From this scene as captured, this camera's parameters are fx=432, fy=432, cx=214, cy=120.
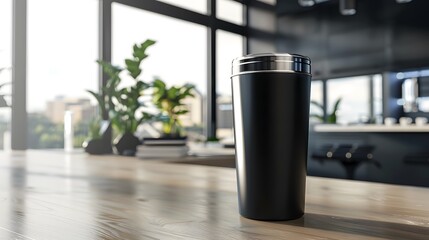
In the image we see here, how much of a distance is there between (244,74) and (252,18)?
6.89 meters

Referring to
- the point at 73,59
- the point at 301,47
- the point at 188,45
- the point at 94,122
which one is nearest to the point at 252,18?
the point at 301,47

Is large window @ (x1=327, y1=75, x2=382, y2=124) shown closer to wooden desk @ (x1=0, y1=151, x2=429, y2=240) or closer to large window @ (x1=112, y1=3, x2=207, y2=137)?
large window @ (x1=112, y1=3, x2=207, y2=137)

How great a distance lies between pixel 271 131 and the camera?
0.43 m

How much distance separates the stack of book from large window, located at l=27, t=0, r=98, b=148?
2068 mm

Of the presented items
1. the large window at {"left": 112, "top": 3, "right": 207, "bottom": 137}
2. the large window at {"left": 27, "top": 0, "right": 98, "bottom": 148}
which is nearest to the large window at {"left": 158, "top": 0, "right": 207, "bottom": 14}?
the large window at {"left": 112, "top": 3, "right": 207, "bottom": 137}

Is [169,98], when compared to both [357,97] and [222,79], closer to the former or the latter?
[222,79]

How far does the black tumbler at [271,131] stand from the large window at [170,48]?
12.8 feet

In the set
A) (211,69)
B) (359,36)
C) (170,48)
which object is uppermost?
(359,36)

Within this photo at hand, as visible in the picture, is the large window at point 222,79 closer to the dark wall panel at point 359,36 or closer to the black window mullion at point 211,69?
the black window mullion at point 211,69

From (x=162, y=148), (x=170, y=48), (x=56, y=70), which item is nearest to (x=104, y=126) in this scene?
(x=162, y=148)

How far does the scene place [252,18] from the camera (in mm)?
7105

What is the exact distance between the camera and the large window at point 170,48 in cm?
466

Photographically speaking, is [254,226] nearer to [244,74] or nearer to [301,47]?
[244,74]

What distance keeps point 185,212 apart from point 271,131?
140 millimetres
